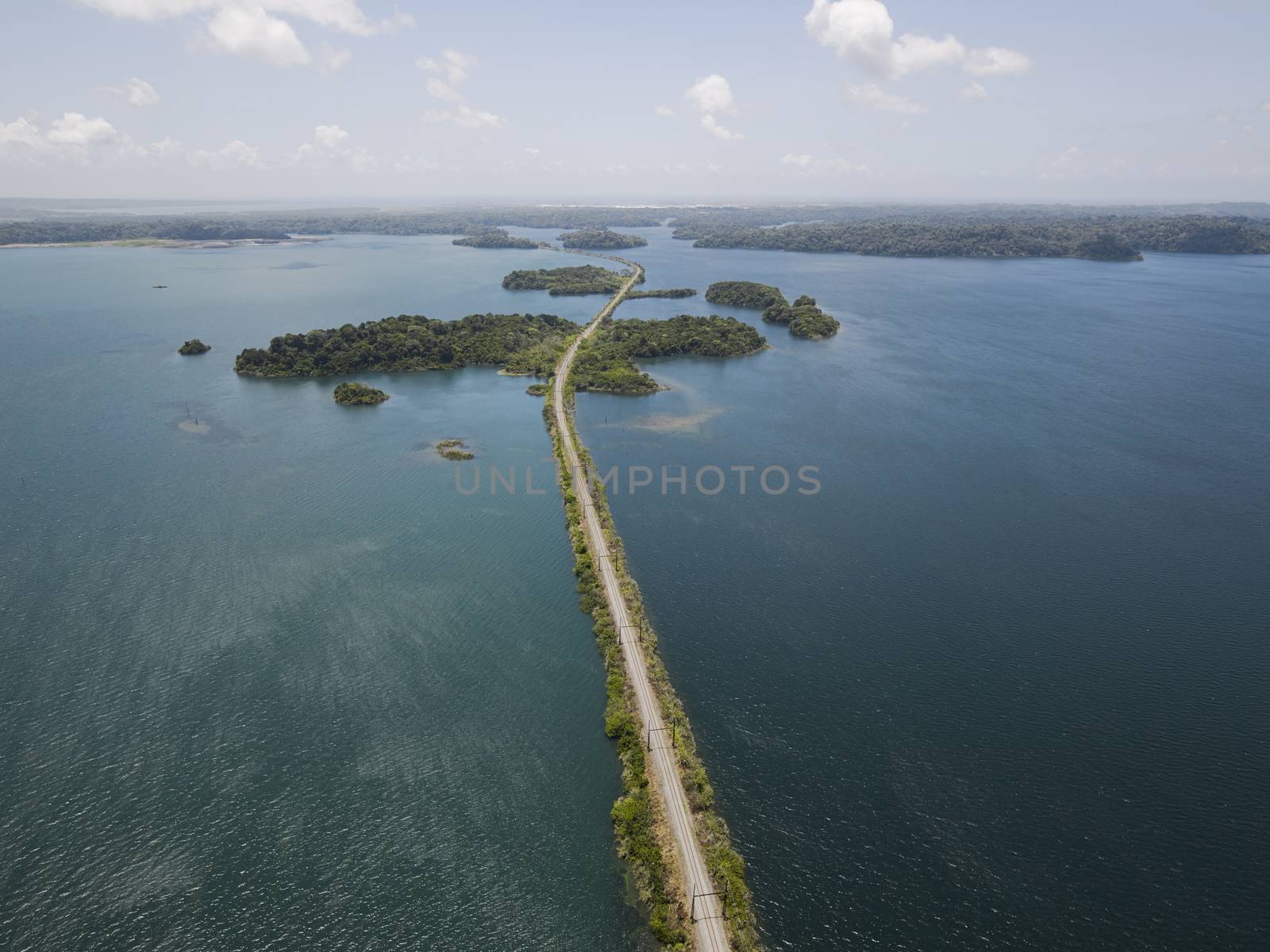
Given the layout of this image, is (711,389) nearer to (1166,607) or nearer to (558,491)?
(558,491)

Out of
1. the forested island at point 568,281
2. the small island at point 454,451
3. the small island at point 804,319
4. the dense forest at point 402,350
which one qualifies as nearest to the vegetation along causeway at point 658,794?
the small island at point 454,451

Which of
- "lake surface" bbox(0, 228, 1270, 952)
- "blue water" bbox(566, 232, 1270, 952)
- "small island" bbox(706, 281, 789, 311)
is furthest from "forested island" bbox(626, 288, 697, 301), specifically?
"lake surface" bbox(0, 228, 1270, 952)

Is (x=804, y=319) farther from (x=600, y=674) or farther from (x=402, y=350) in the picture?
(x=600, y=674)

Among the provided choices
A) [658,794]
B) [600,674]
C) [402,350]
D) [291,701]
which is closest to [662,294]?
[402,350]

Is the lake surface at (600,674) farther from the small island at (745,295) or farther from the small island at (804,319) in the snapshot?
the small island at (745,295)

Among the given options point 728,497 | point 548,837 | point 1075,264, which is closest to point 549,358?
point 728,497

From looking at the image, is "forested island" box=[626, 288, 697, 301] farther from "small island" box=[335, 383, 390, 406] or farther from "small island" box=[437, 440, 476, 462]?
"small island" box=[437, 440, 476, 462]
